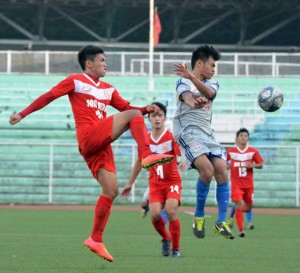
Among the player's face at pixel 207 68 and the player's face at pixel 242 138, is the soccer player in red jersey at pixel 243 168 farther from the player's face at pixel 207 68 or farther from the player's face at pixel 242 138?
the player's face at pixel 207 68

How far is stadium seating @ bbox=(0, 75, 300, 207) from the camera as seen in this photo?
2909 centimetres

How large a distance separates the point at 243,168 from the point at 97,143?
9.35 meters

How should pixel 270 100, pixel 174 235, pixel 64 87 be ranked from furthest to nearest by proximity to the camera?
1. pixel 270 100
2. pixel 174 235
3. pixel 64 87

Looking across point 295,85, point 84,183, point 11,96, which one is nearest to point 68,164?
point 84,183

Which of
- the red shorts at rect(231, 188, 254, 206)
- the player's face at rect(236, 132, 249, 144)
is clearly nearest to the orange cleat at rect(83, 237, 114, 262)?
the red shorts at rect(231, 188, 254, 206)

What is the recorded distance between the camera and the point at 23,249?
13336 millimetres

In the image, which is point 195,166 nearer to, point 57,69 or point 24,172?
point 24,172

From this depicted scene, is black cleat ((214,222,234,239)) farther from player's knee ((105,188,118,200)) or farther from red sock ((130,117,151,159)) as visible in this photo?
red sock ((130,117,151,159))

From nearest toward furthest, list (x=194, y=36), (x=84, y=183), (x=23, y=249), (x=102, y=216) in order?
(x=102, y=216)
(x=23, y=249)
(x=84, y=183)
(x=194, y=36)

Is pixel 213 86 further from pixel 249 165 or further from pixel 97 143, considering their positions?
pixel 249 165

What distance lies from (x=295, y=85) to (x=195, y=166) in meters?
23.0

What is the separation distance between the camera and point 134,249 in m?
13.9

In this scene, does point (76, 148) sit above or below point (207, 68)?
below

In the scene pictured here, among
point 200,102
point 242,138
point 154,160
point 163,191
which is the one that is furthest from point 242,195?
point 154,160
